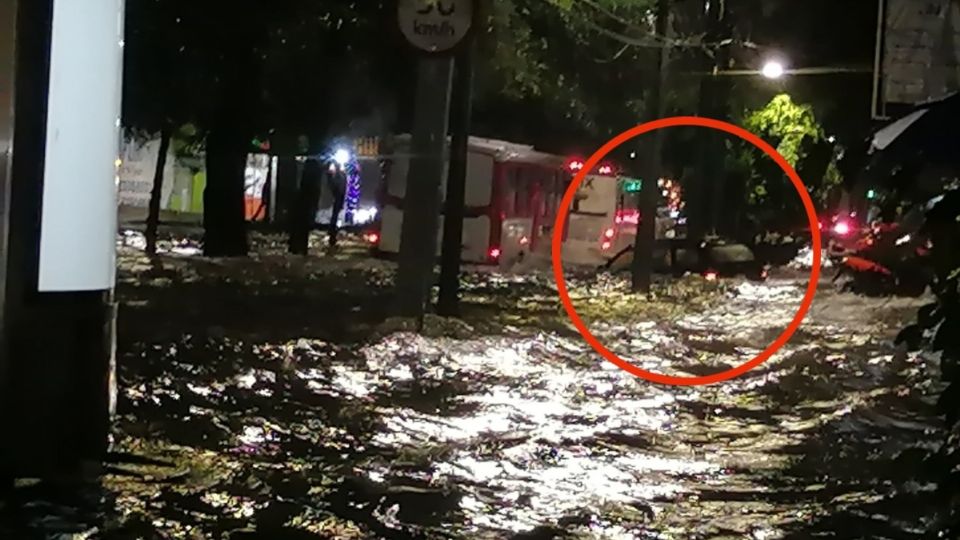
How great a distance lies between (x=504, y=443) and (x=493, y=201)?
1988 cm

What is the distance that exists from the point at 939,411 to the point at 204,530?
374 centimetres

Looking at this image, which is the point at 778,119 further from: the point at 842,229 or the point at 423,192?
the point at 423,192

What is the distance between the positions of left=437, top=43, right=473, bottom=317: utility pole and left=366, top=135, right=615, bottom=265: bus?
29.1ft

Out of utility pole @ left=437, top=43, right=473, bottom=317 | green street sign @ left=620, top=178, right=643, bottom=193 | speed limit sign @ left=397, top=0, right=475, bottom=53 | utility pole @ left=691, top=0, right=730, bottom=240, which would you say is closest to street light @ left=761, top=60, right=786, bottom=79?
Result: utility pole @ left=691, top=0, right=730, bottom=240

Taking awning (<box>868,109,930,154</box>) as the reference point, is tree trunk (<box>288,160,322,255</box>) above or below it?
below

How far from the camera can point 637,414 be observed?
12156mm

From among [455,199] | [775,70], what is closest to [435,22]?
[455,199]

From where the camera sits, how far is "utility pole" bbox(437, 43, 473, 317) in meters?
18.3

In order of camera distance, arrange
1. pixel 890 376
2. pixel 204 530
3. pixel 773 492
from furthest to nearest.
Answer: pixel 890 376 < pixel 773 492 < pixel 204 530

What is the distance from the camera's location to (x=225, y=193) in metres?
27.9

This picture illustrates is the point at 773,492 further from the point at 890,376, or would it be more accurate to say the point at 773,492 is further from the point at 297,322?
the point at 297,322

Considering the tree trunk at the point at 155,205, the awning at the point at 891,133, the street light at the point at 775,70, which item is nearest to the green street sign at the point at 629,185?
the street light at the point at 775,70

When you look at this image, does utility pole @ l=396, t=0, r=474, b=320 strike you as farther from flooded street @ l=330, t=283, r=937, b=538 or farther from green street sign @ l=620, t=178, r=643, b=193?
green street sign @ l=620, t=178, r=643, b=193

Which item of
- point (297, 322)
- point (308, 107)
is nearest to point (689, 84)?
point (308, 107)
